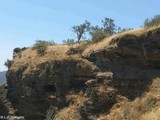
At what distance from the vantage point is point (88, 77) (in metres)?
34.7

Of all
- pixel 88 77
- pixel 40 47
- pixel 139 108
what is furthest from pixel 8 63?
pixel 139 108

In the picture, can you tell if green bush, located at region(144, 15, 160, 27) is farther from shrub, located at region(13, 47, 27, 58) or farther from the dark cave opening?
shrub, located at region(13, 47, 27, 58)

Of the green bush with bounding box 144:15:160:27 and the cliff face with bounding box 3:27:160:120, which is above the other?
the green bush with bounding box 144:15:160:27

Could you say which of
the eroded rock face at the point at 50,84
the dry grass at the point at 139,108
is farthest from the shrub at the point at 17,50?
the dry grass at the point at 139,108

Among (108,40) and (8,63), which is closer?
(108,40)

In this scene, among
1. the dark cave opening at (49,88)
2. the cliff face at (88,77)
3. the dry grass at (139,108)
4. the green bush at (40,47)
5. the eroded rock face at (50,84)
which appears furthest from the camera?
the green bush at (40,47)

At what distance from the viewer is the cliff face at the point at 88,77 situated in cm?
3008

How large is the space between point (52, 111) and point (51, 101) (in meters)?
1.50

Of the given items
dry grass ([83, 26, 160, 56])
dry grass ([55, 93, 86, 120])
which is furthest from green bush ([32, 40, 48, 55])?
dry grass ([55, 93, 86, 120])

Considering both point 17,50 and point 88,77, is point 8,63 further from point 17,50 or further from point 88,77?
point 88,77

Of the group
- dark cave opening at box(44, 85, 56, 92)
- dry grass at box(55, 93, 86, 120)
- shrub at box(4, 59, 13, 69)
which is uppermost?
shrub at box(4, 59, 13, 69)

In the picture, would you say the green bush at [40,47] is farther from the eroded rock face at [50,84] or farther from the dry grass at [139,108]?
the dry grass at [139,108]

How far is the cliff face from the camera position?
3008 centimetres

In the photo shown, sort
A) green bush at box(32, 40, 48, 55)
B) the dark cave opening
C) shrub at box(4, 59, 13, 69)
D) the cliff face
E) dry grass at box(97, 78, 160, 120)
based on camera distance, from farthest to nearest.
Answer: shrub at box(4, 59, 13, 69) → green bush at box(32, 40, 48, 55) → the dark cave opening → the cliff face → dry grass at box(97, 78, 160, 120)
